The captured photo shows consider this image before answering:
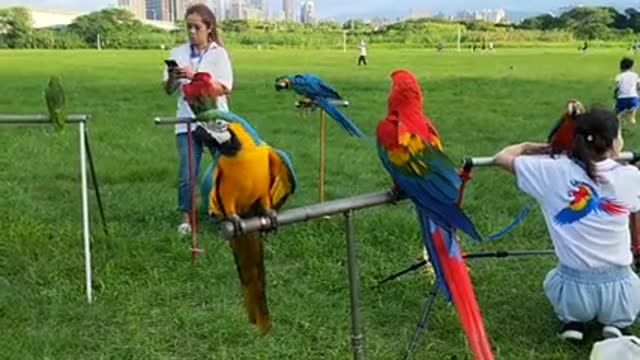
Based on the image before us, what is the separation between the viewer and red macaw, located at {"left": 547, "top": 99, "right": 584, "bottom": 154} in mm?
3188

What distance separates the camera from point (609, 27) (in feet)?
197

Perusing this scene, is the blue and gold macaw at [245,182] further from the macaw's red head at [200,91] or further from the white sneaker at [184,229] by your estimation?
the white sneaker at [184,229]

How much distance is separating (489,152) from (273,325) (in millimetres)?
5273

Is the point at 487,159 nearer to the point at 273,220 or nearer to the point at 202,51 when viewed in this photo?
the point at 273,220

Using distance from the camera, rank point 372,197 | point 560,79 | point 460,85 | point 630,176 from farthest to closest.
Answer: point 560,79 < point 460,85 < point 630,176 < point 372,197

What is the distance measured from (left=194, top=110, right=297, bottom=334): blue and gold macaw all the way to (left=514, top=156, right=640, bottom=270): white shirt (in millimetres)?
1586

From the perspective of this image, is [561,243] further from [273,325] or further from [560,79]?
[560,79]

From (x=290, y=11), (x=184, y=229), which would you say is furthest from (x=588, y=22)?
(x=184, y=229)

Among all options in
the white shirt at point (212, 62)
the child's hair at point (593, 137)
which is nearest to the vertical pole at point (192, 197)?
the white shirt at point (212, 62)

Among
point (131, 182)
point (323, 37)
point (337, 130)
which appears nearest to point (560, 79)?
point (337, 130)

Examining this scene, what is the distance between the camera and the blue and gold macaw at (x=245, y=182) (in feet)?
6.19

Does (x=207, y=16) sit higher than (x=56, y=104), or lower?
higher

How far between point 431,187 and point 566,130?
61.2 inches

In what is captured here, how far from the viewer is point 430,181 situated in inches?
77.4
